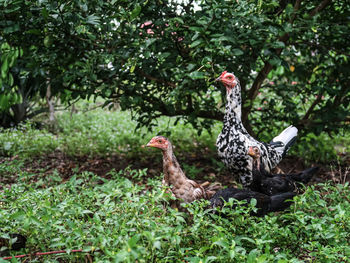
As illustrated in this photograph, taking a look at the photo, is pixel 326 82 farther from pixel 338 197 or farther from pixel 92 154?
pixel 92 154

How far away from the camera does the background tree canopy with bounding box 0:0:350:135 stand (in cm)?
289

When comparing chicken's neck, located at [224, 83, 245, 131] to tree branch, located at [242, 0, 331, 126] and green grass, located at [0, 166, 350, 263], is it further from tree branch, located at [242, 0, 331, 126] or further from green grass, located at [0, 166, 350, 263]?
green grass, located at [0, 166, 350, 263]

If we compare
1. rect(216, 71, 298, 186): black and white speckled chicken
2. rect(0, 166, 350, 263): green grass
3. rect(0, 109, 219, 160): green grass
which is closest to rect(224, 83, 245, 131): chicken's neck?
rect(216, 71, 298, 186): black and white speckled chicken

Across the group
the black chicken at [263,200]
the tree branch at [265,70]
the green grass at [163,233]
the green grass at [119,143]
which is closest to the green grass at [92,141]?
the green grass at [119,143]

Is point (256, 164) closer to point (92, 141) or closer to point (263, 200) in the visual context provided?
point (263, 200)

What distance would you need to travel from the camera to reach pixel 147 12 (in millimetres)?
3322

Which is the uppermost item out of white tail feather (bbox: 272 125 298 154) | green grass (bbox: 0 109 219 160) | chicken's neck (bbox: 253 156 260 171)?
white tail feather (bbox: 272 125 298 154)

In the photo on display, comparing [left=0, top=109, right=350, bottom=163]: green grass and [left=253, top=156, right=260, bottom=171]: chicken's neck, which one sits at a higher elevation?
[left=253, top=156, right=260, bottom=171]: chicken's neck

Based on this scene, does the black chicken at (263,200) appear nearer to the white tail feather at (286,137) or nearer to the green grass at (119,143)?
the white tail feather at (286,137)

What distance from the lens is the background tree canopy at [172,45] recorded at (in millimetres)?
2893

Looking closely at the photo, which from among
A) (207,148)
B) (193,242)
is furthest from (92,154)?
(193,242)

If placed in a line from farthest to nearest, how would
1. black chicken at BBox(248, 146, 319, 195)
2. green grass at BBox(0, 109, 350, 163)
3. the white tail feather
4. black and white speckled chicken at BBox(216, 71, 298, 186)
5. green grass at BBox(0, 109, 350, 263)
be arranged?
green grass at BBox(0, 109, 350, 163), the white tail feather, black and white speckled chicken at BBox(216, 71, 298, 186), black chicken at BBox(248, 146, 319, 195), green grass at BBox(0, 109, 350, 263)

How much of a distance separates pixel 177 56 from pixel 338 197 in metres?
1.84

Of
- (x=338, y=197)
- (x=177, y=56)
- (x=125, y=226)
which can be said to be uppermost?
(x=177, y=56)
